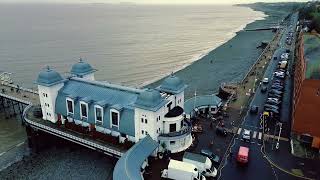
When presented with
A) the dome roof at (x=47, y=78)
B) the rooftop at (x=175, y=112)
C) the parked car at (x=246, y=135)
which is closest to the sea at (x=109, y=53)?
the dome roof at (x=47, y=78)

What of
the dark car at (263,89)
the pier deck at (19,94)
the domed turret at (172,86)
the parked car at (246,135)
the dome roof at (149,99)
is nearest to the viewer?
the dome roof at (149,99)

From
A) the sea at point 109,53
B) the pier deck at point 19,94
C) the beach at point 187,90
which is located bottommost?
the beach at point 187,90

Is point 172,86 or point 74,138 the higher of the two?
point 172,86

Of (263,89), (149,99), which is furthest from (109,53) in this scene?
(149,99)

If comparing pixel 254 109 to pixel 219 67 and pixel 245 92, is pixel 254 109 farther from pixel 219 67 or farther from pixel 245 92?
pixel 219 67

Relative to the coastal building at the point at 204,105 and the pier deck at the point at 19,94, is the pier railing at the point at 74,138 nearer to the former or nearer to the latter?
the pier deck at the point at 19,94

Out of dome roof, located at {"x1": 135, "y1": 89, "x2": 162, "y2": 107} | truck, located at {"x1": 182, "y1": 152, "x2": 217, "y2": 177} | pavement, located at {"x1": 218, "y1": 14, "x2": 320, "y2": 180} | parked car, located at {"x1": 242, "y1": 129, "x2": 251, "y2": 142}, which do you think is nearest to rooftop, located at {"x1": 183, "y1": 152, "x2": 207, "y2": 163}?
truck, located at {"x1": 182, "y1": 152, "x2": 217, "y2": 177}

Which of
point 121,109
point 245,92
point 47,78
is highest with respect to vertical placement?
point 47,78
